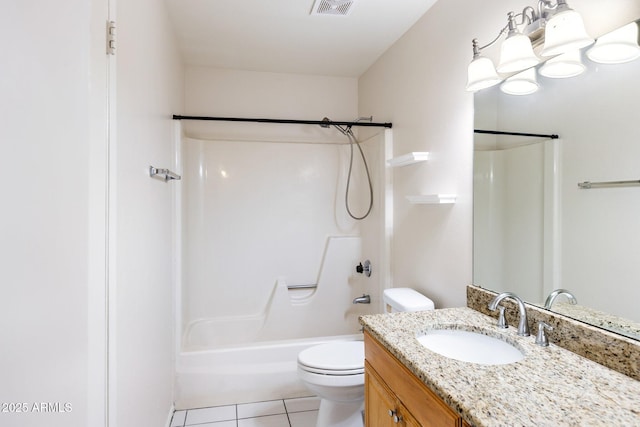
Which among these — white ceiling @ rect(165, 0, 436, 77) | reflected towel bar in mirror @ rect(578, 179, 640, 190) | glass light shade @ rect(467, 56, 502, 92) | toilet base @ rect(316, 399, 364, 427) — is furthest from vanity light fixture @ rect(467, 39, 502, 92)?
toilet base @ rect(316, 399, 364, 427)

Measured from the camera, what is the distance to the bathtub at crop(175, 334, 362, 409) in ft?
7.04

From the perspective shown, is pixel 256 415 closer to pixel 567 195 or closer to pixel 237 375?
pixel 237 375

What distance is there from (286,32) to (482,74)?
1.37 meters

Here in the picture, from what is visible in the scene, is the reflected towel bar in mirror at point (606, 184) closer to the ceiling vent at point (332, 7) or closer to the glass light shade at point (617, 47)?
the glass light shade at point (617, 47)

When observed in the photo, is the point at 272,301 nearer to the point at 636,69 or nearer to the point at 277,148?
the point at 277,148

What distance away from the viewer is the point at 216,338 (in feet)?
9.07

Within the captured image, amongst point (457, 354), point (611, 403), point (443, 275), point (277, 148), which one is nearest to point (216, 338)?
point (277, 148)

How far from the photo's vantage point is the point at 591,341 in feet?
3.23

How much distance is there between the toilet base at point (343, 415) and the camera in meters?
1.77

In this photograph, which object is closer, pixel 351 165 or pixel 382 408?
pixel 382 408

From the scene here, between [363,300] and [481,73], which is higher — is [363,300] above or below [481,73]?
below

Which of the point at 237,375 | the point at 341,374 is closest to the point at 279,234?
the point at 237,375

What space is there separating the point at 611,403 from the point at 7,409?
4.75 ft

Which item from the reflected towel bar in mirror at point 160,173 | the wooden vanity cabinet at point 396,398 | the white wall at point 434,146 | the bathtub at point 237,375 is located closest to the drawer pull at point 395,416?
the wooden vanity cabinet at point 396,398
